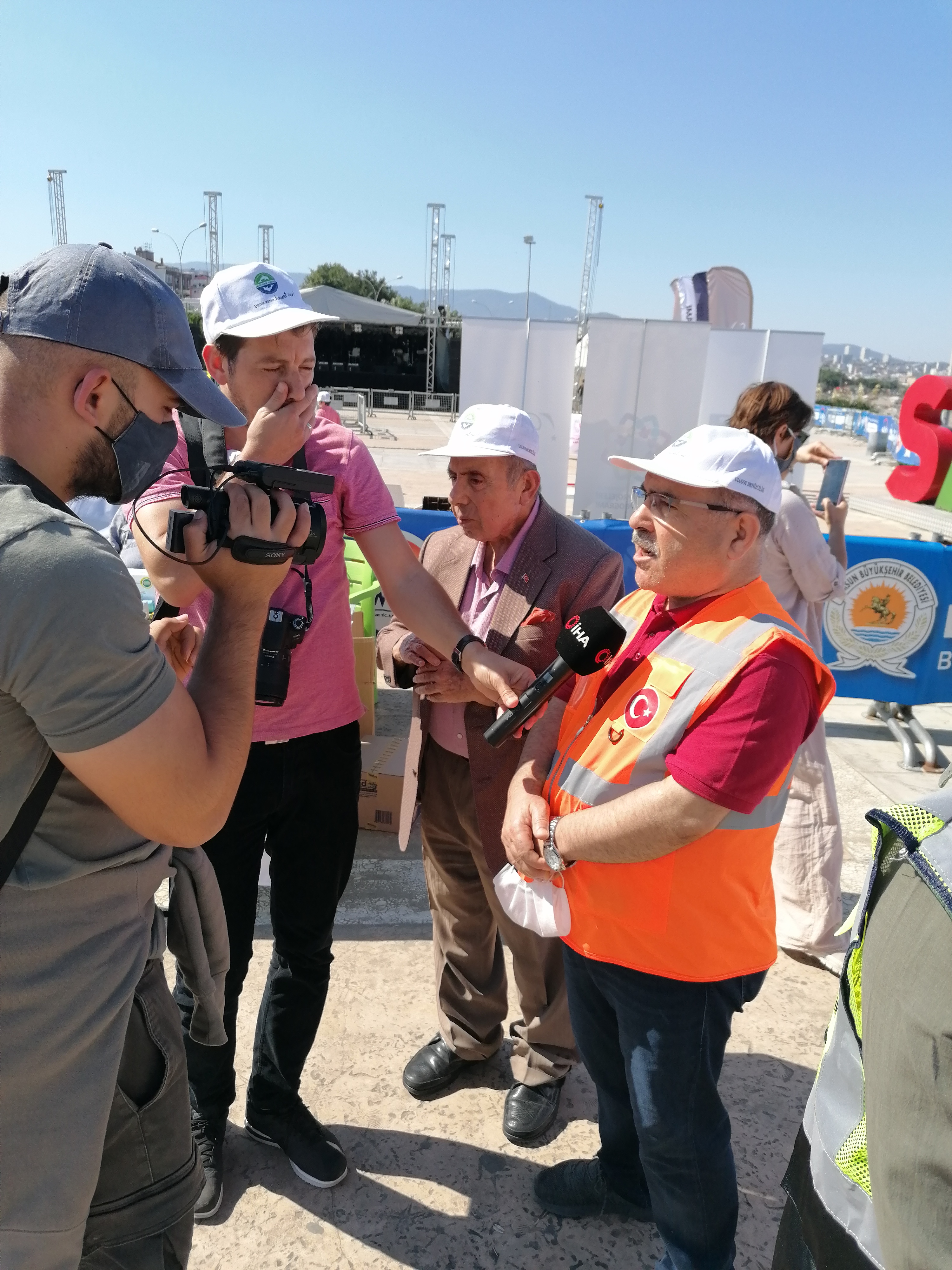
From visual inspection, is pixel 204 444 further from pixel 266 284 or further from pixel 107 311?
pixel 107 311

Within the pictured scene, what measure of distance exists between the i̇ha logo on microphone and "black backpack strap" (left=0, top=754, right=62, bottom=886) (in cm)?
112

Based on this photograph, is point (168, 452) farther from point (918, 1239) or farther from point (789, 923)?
point (789, 923)

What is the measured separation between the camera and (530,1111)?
261 centimetres

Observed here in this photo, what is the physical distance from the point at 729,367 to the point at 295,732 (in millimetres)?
9973

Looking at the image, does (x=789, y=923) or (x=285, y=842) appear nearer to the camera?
(x=285, y=842)

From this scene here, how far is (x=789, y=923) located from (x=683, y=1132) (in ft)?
6.41

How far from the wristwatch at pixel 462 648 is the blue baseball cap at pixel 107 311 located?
1.16m

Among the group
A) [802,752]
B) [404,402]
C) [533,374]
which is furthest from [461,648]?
[404,402]

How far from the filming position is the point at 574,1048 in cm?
272

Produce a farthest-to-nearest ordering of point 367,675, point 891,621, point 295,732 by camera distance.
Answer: point 891,621
point 367,675
point 295,732

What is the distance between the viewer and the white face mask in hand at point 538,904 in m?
1.99

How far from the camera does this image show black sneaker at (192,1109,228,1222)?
90.9 inches

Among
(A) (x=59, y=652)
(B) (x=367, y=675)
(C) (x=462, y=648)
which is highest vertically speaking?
(A) (x=59, y=652)

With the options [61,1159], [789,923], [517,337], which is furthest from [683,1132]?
[517,337]
